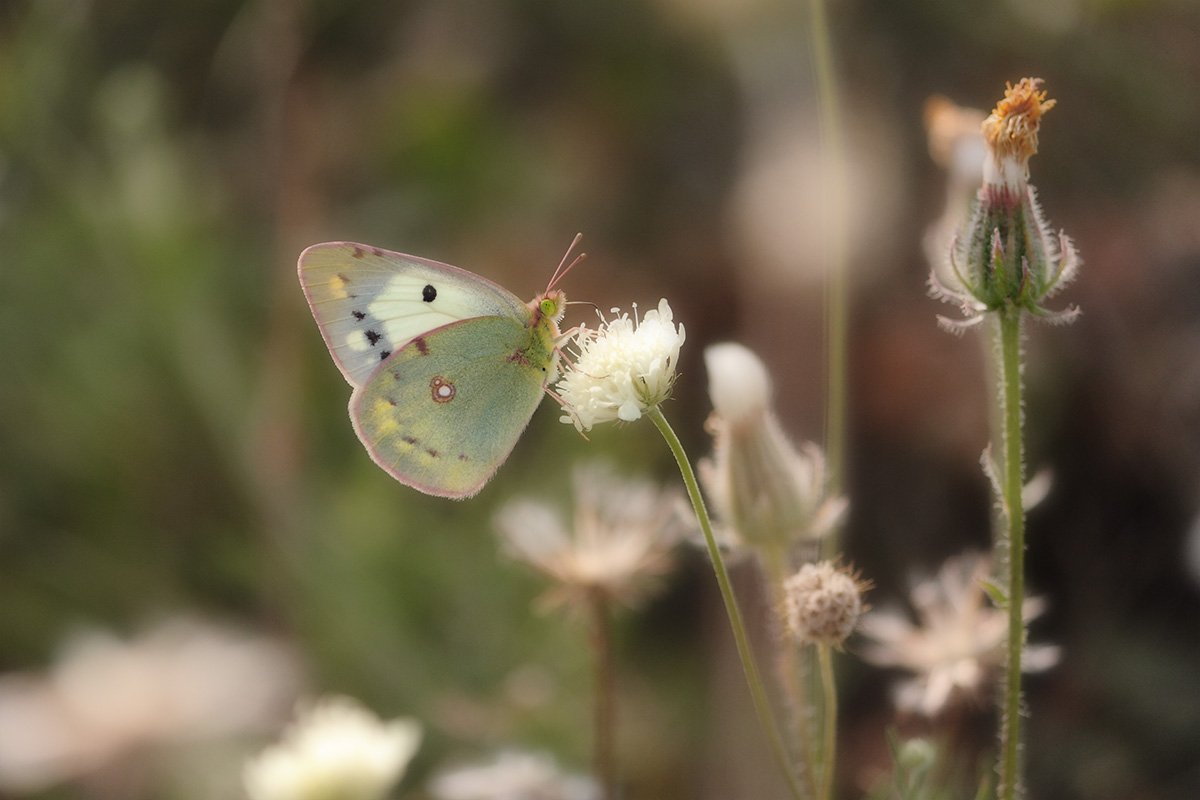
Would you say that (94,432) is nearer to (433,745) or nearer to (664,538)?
(433,745)

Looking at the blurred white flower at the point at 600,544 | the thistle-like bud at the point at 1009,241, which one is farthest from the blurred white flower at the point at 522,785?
the thistle-like bud at the point at 1009,241

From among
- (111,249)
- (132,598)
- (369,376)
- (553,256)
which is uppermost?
(553,256)

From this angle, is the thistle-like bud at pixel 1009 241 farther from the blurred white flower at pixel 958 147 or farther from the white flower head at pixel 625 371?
the blurred white flower at pixel 958 147

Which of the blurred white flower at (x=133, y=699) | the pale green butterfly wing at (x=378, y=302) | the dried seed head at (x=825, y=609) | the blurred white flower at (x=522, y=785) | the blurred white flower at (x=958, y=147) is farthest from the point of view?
the blurred white flower at (x=133, y=699)

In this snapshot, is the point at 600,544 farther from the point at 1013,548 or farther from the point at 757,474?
the point at 1013,548

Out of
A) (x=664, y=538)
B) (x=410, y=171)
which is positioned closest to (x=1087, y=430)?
(x=664, y=538)

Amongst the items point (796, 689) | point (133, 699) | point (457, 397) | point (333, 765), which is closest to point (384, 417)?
point (457, 397)
